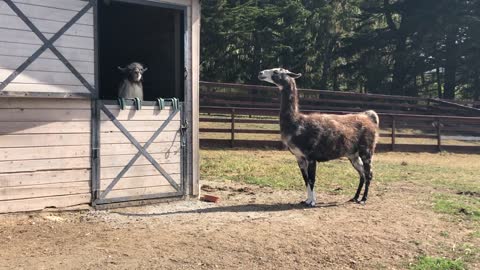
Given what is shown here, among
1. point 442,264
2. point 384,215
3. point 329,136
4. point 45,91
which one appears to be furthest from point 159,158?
point 442,264

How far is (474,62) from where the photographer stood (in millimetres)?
28125

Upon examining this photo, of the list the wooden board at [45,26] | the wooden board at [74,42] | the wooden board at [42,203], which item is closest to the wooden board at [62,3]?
the wooden board at [45,26]

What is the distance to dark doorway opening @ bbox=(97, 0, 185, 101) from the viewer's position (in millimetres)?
9227

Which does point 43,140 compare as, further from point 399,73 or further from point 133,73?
point 399,73

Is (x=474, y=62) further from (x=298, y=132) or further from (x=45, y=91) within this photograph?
(x=45, y=91)

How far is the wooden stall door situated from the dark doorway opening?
858mm

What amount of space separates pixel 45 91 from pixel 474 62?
88.6ft

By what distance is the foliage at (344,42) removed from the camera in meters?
26.6

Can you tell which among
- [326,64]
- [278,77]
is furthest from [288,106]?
[326,64]

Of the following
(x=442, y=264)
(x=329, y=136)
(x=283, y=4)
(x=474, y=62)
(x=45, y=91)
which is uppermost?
(x=283, y=4)

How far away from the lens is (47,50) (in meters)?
6.67

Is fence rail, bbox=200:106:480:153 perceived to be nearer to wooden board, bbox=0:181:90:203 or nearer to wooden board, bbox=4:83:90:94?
wooden board, bbox=0:181:90:203

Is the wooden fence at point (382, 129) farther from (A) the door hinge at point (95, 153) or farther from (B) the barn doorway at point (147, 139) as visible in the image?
(A) the door hinge at point (95, 153)

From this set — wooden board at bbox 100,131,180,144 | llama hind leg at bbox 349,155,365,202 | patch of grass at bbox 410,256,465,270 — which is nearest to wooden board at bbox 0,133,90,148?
wooden board at bbox 100,131,180,144
